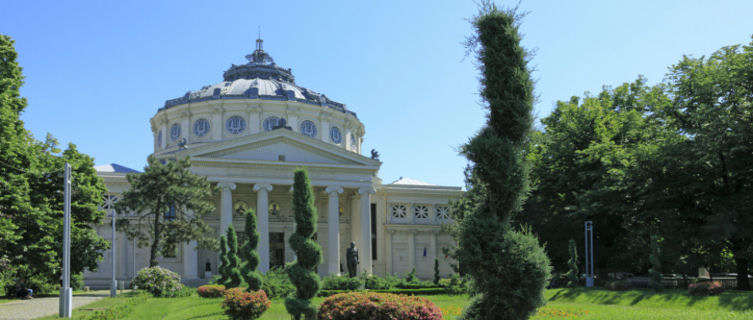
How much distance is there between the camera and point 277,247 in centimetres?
5788

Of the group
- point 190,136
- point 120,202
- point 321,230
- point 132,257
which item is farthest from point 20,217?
point 190,136

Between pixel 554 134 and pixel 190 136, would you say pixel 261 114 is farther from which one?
pixel 554 134

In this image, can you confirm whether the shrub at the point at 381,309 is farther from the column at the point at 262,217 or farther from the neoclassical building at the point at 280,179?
the column at the point at 262,217

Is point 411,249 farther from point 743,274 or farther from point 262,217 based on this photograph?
point 743,274

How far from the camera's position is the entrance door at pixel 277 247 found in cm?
5756

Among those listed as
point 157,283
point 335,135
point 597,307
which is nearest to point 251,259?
point 157,283

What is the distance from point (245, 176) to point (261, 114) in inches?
566

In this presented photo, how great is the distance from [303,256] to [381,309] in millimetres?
6404

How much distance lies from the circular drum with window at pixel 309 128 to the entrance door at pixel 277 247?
41.9 ft

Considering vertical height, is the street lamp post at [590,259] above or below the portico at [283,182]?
below

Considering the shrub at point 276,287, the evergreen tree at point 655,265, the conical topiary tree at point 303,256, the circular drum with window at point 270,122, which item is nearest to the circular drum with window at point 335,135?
the circular drum with window at point 270,122

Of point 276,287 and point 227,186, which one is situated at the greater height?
point 227,186

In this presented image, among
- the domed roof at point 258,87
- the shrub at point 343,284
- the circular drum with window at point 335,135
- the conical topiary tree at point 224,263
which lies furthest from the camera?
the circular drum with window at point 335,135

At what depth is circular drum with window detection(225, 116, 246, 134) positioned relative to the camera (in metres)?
64.1
